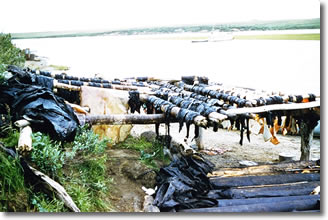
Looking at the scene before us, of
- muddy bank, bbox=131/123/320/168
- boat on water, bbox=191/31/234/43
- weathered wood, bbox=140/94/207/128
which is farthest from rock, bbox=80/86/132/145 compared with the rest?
boat on water, bbox=191/31/234/43

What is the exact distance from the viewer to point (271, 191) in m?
2.42

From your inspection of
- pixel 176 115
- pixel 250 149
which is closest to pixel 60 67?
pixel 176 115

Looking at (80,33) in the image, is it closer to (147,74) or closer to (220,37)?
(147,74)

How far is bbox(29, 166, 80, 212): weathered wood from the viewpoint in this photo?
193 centimetres

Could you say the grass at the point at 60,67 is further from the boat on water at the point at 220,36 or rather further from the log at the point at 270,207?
the log at the point at 270,207

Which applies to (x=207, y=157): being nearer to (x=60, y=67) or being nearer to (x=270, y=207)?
(x=270, y=207)

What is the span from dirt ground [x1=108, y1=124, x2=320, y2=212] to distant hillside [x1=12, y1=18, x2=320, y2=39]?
3.44 feet

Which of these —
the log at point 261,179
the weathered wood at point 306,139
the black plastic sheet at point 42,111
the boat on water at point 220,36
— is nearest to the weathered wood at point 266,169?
the log at point 261,179

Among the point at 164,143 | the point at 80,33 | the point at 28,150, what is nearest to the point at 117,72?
the point at 80,33

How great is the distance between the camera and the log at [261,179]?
2.58 meters

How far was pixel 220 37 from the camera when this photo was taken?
2578 millimetres

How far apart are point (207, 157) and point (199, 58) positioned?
1.54m

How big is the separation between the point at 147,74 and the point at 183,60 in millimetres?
401

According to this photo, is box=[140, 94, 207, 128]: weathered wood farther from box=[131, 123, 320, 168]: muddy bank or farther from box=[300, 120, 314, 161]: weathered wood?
box=[300, 120, 314, 161]: weathered wood
